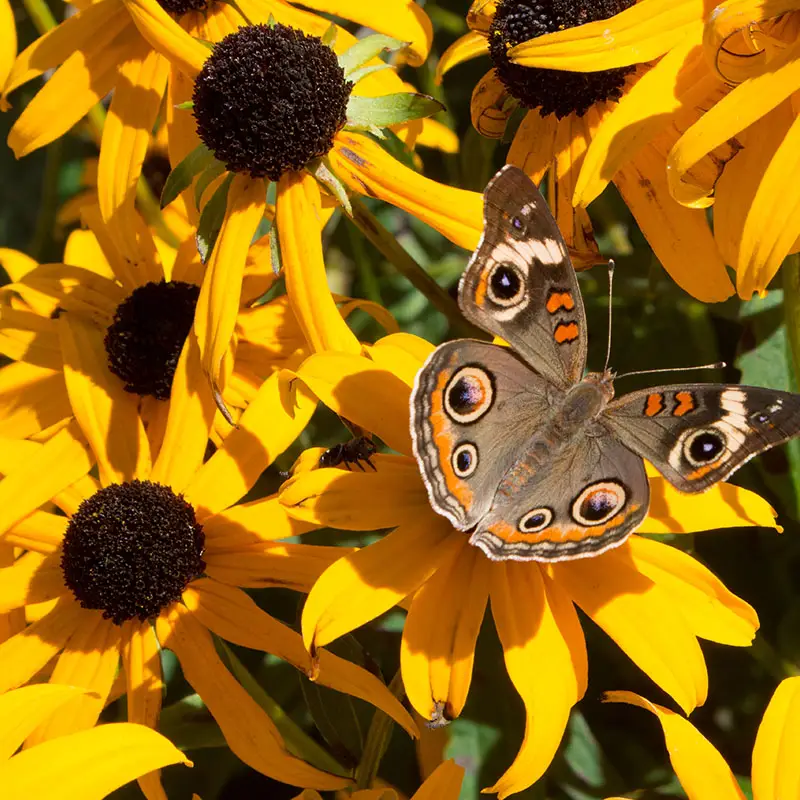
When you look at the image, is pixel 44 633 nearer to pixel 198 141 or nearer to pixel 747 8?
pixel 198 141

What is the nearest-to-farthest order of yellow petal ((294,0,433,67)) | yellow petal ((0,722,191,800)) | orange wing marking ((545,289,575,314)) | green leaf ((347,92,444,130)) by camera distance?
yellow petal ((0,722,191,800))
orange wing marking ((545,289,575,314))
green leaf ((347,92,444,130))
yellow petal ((294,0,433,67))

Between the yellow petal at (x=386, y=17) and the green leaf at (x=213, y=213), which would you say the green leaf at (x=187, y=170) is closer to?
the green leaf at (x=213, y=213)

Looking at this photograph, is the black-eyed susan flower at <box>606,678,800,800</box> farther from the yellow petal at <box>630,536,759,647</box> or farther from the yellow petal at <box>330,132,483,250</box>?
the yellow petal at <box>330,132,483,250</box>

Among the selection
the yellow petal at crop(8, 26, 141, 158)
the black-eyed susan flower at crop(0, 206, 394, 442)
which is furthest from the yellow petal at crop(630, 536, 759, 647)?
the yellow petal at crop(8, 26, 141, 158)

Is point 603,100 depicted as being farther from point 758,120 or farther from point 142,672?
point 142,672

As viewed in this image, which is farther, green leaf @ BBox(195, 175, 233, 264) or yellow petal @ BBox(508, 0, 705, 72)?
green leaf @ BBox(195, 175, 233, 264)

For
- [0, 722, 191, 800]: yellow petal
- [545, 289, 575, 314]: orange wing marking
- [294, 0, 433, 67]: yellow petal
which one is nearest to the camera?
[0, 722, 191, 800]: yellow petal

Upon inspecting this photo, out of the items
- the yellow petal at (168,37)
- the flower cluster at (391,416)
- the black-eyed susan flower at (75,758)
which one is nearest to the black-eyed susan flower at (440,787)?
the flower cluster at (391,416)

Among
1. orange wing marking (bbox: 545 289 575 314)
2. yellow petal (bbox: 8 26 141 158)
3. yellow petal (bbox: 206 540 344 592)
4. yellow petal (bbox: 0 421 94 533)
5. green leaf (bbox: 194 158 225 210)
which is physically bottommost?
yellow petal (bbox: 206 540 344 592)
